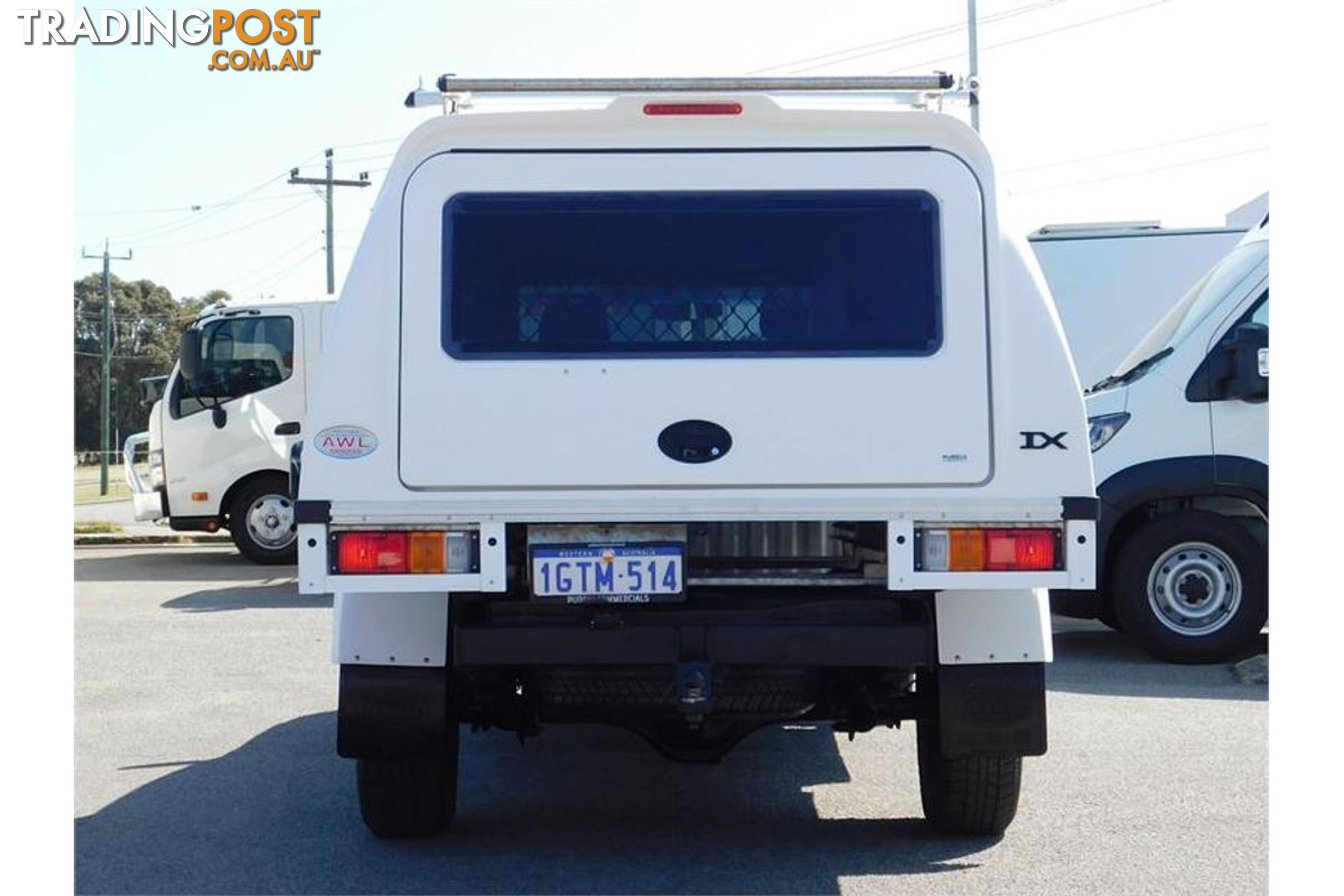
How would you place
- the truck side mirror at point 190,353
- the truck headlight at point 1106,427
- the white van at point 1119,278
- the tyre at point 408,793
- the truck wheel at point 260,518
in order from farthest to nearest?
the truck wheel at point 260,518 < the truck side mirror at point 190,353 < the white van at point 1119,278 < the truck headlight at point 1106,427 < the tyre at point 408,793

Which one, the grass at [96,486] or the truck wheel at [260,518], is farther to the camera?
the grass at [96,486]

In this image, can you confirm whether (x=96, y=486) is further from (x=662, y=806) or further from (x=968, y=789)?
(x=968, y=789)

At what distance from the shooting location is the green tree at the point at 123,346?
65.3 metres

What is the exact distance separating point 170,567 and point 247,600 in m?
3.54

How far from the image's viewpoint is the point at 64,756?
6.34m

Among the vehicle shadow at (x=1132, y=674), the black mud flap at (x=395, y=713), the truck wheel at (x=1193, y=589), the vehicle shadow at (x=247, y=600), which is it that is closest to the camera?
the black mud flap at (x=395, y=713)

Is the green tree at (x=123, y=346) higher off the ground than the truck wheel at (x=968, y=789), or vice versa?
the green tree at (x=123, y=346)

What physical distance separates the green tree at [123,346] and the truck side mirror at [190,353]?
1951 inches

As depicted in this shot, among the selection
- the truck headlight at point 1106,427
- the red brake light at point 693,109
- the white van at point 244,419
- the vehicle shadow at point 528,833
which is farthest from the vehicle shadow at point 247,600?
the red brake light at point 693,109

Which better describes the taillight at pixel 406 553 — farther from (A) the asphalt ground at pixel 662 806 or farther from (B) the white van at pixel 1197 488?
(B) the white van at pixel 1197 488

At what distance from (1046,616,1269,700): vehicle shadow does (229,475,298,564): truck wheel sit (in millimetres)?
8283

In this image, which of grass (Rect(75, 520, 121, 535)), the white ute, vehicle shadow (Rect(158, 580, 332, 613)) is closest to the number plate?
the white ute

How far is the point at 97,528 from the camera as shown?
2084 cm

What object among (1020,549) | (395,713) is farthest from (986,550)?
(395,713)
